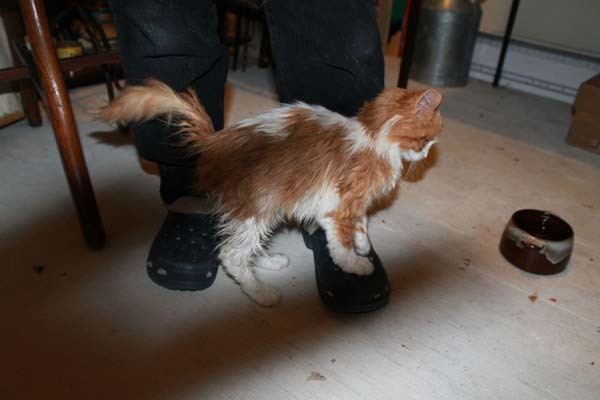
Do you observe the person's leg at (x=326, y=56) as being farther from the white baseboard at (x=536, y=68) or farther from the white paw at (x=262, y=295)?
the white baseboard at (x=536, y=68)

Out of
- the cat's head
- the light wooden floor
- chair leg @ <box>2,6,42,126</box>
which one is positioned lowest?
the light wooden floor

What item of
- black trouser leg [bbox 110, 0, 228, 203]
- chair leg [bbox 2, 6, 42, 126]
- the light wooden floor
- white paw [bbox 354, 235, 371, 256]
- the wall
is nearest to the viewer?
the light wooden floor

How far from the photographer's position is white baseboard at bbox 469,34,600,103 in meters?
2.07

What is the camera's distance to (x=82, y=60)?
4.30 feet

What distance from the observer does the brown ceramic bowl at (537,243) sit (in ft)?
3.37

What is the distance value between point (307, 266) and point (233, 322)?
0.75 ft

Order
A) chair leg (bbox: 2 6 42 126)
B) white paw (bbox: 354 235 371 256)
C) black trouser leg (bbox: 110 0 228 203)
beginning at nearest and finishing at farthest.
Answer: black trouser leg (bbox: 110 0 228 203)
white paw (bbox: 354 235 371 256)
chair leg (bbox: 2 6 42 126)

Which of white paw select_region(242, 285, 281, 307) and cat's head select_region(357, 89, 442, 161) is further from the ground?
cat's head select_region(357, 89, 442, 161)

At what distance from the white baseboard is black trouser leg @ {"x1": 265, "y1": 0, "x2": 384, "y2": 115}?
1381mm

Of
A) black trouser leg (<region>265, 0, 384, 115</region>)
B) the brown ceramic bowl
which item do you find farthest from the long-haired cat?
the brown ceramic bowl

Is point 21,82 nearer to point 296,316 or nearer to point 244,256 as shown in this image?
point 244,256

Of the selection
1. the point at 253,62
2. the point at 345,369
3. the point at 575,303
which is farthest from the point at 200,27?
the point at 253,62

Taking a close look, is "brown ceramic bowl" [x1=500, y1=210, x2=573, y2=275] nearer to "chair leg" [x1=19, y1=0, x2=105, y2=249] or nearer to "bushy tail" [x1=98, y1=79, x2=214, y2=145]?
"bushy tail" [x1=98, y1=79, x2=214, y2=145]

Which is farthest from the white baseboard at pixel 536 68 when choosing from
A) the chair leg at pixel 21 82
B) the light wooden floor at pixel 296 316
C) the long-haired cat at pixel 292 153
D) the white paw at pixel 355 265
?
the chair leg at pixel 21 82
